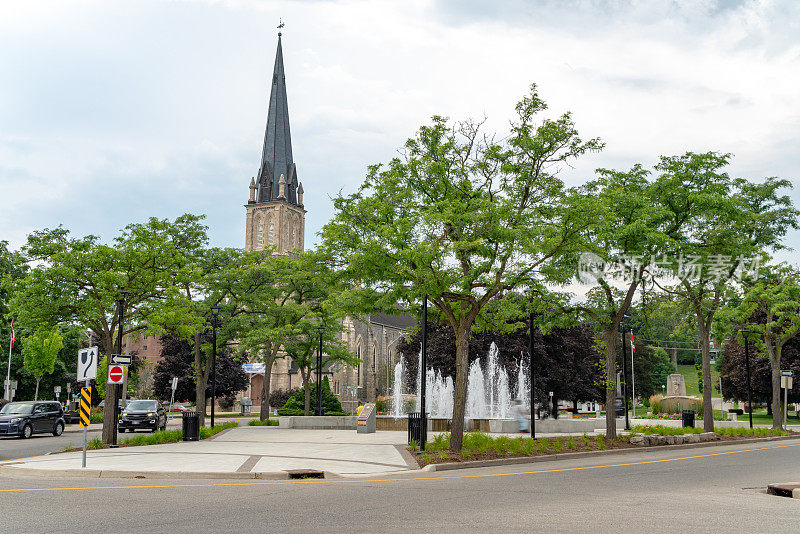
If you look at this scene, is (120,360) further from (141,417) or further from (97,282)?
(141,417)

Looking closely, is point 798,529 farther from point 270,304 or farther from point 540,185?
point 270,304

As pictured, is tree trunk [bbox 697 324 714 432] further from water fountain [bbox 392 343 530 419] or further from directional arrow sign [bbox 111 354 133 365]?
directional arrow sign [bbox 111 354 133 365]

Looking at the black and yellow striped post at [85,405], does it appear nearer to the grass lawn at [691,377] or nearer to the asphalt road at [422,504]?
the asphalt road at [422,504]

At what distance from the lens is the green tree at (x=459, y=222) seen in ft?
62.0

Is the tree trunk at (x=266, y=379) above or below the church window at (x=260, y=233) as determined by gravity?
below

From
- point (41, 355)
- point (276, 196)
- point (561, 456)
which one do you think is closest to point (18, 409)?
point (41, 355)

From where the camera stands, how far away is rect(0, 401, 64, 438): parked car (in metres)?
31.2

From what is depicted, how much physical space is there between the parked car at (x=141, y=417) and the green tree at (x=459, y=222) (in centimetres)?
1903

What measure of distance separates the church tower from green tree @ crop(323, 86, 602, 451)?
88978 mm

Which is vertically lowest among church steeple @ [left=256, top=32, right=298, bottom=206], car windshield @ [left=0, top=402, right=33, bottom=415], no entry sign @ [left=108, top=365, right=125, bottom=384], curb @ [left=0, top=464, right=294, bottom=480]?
curb @ [left=0, top=464, right=294, bottom=480]

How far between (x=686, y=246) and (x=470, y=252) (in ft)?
30.3

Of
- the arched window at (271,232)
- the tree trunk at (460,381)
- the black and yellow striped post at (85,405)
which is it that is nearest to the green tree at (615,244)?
the tree trunk at (460,381)

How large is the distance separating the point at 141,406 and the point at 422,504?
2907 cm

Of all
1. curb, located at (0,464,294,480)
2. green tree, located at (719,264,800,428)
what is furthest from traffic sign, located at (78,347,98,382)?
green tree, located at (719,264,800,428)
